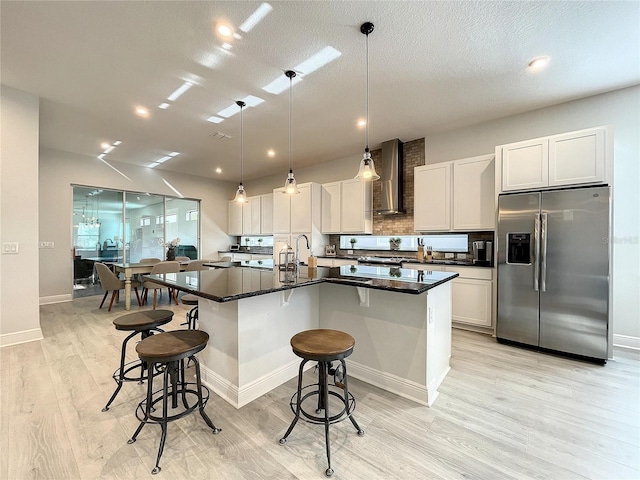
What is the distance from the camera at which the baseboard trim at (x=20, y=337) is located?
10.3 feet

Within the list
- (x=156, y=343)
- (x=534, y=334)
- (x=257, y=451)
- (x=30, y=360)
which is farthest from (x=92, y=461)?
(x=534, y=334)

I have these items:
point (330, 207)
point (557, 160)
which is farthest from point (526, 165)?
point (330, 207)

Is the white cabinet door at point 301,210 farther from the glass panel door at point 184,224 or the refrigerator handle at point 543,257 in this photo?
the refrigerator handle at point 543,257

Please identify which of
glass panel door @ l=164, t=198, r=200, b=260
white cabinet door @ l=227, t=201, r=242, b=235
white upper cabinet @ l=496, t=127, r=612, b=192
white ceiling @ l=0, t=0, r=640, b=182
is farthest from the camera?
white cabinet door @ l=227, t=201, r=242, b=235

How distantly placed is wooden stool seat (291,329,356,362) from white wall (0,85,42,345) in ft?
12.4

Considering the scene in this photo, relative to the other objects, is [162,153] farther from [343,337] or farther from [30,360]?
[343,337]

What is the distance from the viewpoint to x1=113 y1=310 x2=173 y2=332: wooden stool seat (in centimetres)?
202

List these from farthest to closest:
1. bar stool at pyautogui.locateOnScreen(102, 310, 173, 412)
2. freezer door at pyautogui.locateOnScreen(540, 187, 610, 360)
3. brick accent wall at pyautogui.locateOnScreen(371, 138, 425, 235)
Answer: brick accent wall at pyautogui.locateOnScreen(371, 138, 425, 235) < freezer door at pyautogui.locateOnScreen(540, 187, 610, 360) < bar stool at pyautogui.locateOnScreen(102, 310, 173, 412)

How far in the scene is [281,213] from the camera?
20.1 ft

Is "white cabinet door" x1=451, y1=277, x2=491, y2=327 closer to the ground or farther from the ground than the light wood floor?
farther from the ground

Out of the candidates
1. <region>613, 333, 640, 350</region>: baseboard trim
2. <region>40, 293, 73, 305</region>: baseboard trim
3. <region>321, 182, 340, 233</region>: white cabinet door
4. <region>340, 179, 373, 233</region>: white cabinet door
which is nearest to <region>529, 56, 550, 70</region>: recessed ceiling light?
<region>340, 179, 373, 233</region>: white cabinet door

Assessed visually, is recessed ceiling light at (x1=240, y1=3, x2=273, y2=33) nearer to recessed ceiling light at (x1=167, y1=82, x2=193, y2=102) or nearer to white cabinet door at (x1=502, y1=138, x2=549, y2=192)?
recessed ceiling light at (x1=167, y1=82, x2=193, y2=102)

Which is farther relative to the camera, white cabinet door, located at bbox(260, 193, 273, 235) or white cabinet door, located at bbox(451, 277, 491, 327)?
white cabinet door, located at bbox(260, 193, 273, 235)

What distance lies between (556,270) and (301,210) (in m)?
4.19
